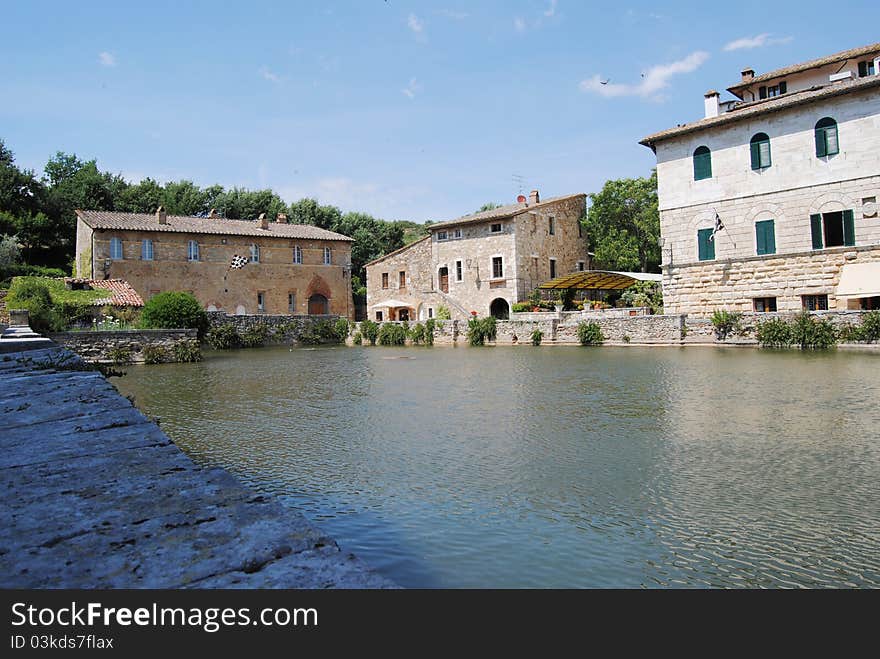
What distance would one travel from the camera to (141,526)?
2.15 m

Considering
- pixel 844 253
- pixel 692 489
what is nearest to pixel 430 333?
pixel 844 253

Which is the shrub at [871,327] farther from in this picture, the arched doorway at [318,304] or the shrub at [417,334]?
the arched doorway at [318,304]

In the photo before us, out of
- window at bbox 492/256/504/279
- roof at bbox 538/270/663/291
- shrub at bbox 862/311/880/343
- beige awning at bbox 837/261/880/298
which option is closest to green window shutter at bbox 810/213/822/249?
beige awning at bbox 837/261/880/298

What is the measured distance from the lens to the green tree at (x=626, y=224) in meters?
39.2

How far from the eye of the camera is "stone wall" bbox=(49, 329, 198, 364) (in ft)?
63.3

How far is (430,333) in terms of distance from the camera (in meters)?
32.9

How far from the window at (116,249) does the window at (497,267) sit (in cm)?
2077

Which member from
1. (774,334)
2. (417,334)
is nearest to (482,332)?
(417,334)

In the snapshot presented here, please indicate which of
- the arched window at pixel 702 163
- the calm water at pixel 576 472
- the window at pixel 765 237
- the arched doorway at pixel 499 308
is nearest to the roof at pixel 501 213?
the arched doorway at pixel 499 308

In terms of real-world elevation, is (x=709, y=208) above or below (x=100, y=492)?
above
